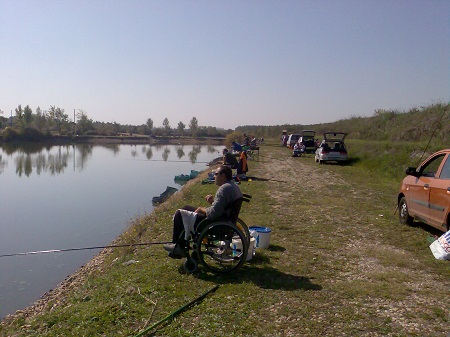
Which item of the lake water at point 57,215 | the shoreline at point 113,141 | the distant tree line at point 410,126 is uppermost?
the distant tree line at point 410,126

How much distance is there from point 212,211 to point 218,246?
1.65 feet

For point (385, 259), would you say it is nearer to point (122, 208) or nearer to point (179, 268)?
point (179, 268)

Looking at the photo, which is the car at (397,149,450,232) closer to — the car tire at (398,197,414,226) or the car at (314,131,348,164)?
the car tire at (398,197,414,226)

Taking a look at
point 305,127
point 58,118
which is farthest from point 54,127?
point 305,127

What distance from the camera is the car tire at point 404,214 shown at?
8.85 meters

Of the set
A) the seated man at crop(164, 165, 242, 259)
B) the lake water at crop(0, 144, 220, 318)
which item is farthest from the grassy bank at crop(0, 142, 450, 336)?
the lake water at crop(0, 144, 220, 318)

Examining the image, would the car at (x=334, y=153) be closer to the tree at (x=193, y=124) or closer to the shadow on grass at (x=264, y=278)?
the shadow on grass at (x=264, y=278)

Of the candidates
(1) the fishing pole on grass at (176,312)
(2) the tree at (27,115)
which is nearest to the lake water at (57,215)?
(1) the fishing pole on grass at (176,312)

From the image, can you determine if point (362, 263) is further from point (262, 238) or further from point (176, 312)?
point (176, 312)

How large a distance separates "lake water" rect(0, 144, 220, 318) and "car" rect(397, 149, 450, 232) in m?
8.20

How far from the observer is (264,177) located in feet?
60.6

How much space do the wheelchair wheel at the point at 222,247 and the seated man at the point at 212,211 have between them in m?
0.19

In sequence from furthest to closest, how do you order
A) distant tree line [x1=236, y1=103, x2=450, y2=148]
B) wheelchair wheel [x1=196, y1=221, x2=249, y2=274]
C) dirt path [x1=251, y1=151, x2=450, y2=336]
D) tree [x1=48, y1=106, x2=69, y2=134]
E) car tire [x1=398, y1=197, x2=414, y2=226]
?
tree [x1=48, y1=106, x2=69, y2=134]
distant tree line [x1=236, y1=103, x2=450, y2=148]
car tire [x1=398, y1=197, x2=414, y2=226]
wheelchair wheel [x1=196, y1=221, x2=249, y2=274]
dirt path [x1=251, y1=151, x2=450, y2=336]

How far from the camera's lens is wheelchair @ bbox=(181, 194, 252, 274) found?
563 cm
